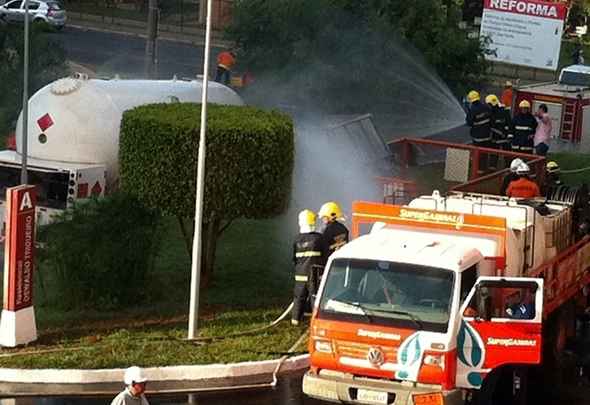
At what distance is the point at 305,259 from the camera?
1773cm

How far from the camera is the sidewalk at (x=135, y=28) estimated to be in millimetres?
54125

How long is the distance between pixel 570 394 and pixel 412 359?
3361mm

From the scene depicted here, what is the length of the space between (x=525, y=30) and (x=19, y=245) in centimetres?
2427

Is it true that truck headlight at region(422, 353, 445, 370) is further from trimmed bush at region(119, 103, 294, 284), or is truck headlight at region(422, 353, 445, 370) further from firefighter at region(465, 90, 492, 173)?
firefighter at region(465, 90, 492, 173)

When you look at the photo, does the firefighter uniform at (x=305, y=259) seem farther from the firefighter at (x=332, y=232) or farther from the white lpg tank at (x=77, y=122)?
the white lpg tank at (x=77, y=122)

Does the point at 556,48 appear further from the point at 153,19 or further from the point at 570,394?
the point at 570,394

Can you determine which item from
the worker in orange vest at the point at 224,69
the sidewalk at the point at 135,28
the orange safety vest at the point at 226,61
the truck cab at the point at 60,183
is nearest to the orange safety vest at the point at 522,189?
the truck cab at the point at 60,183

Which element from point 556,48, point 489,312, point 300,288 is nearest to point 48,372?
point 300,288

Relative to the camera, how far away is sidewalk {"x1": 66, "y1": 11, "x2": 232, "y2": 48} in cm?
5412

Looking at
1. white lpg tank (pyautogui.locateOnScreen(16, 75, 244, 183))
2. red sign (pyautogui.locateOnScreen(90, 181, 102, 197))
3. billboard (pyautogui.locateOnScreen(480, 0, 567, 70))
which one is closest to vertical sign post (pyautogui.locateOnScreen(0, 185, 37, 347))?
red sign (pyautogui.locateOnScreen(90, 181, 102, 197))

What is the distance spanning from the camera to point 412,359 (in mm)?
13977

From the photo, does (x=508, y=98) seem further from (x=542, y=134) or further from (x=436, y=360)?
(x=436, y=360)

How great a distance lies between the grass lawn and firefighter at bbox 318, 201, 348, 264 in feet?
4.03

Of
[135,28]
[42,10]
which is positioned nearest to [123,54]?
[42,10]
